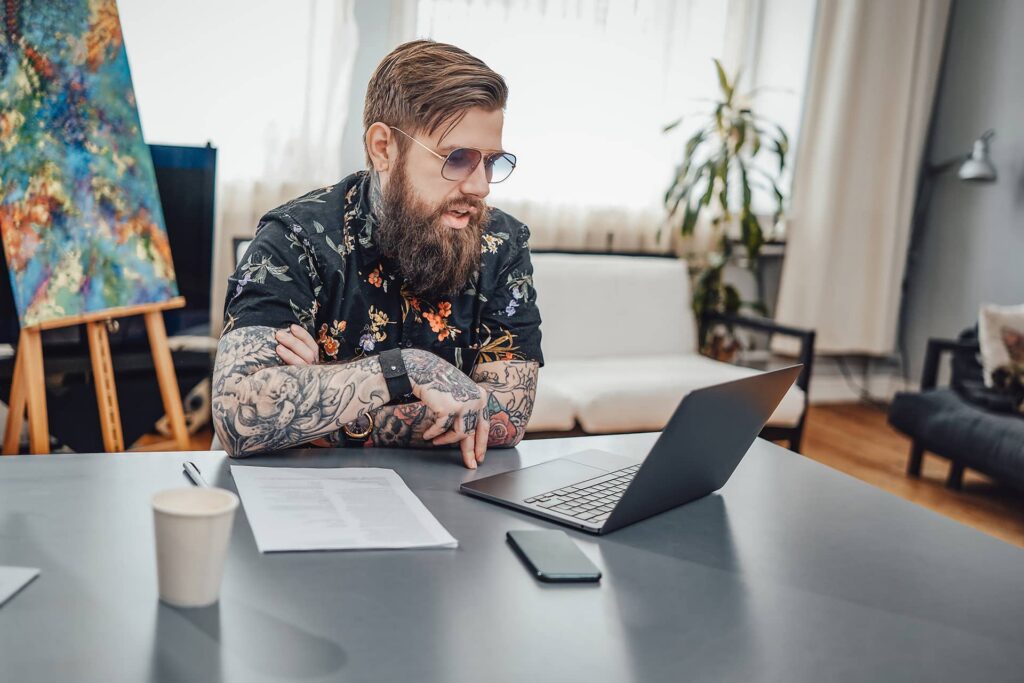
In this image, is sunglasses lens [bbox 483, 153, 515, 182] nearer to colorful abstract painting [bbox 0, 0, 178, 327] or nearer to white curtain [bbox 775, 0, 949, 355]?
colorful abstract painting [bbox 0, 0, 178, 327]

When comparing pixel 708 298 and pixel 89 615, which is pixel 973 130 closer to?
pixel 708 298

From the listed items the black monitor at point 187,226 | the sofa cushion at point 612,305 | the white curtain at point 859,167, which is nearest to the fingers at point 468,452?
the black monitor at point 187,226

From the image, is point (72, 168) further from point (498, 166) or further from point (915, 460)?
point (915, 460)

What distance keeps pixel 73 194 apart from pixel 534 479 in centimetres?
174

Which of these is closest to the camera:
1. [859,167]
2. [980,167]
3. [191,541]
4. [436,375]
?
[191,541]

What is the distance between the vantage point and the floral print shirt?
1.36 metres

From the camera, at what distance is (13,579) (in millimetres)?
738

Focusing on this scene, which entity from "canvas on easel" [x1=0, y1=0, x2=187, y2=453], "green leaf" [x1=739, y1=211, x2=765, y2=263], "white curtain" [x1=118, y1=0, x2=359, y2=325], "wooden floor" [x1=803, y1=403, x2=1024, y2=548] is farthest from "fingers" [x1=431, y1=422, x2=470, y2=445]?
"green leaf" [x1=739, y1=211, x2=765, y2=263]

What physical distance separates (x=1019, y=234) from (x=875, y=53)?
1105mm

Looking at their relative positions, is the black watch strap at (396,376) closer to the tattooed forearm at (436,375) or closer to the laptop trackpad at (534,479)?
the tattooed forearm at (436,375)

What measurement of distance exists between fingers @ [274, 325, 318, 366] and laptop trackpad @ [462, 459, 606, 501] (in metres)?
0.34

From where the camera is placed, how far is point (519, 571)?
85cm

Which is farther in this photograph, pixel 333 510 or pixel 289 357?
pixel 289 357

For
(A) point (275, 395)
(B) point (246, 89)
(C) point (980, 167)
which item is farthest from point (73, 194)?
(C) point (980, 167)
